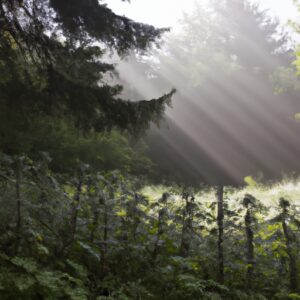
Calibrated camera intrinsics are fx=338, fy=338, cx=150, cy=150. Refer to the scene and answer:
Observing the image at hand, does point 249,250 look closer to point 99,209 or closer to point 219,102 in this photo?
point 99,209

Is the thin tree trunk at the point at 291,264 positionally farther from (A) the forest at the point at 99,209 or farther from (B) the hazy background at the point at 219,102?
(B) the hazy background at the point at 219,102

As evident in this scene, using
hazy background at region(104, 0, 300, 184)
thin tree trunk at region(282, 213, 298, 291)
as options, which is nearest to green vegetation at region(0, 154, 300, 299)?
thin tree trunk at region(282, 213, 298, 291)

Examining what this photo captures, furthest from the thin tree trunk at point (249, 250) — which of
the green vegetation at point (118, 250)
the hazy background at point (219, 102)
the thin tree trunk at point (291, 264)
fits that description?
the hazy background at point (219, 102)

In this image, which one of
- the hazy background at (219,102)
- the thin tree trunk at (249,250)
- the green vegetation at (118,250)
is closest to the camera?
the green vegetation at (118,250)

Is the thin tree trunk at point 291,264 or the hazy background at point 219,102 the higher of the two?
the hazy background at point 219,102

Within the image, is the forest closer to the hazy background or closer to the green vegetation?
the green vegetation

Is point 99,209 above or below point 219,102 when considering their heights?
below

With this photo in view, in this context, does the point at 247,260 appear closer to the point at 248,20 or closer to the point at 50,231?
the point at 50,231

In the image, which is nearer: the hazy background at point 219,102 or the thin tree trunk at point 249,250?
the thin tree trunk at point 249,250

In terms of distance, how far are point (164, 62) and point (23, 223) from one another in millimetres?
23170

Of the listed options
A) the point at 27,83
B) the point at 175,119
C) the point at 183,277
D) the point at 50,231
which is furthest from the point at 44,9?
the point at 175,119

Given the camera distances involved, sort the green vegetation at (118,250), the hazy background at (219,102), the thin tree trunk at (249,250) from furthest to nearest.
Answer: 1. the hazy background at (219,102)
2. the thin tree trunk at (249,250)
3. the green vegetation at (118,250)

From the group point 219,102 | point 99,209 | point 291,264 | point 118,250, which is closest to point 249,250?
point 291,264

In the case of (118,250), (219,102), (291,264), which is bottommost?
(118,250)
